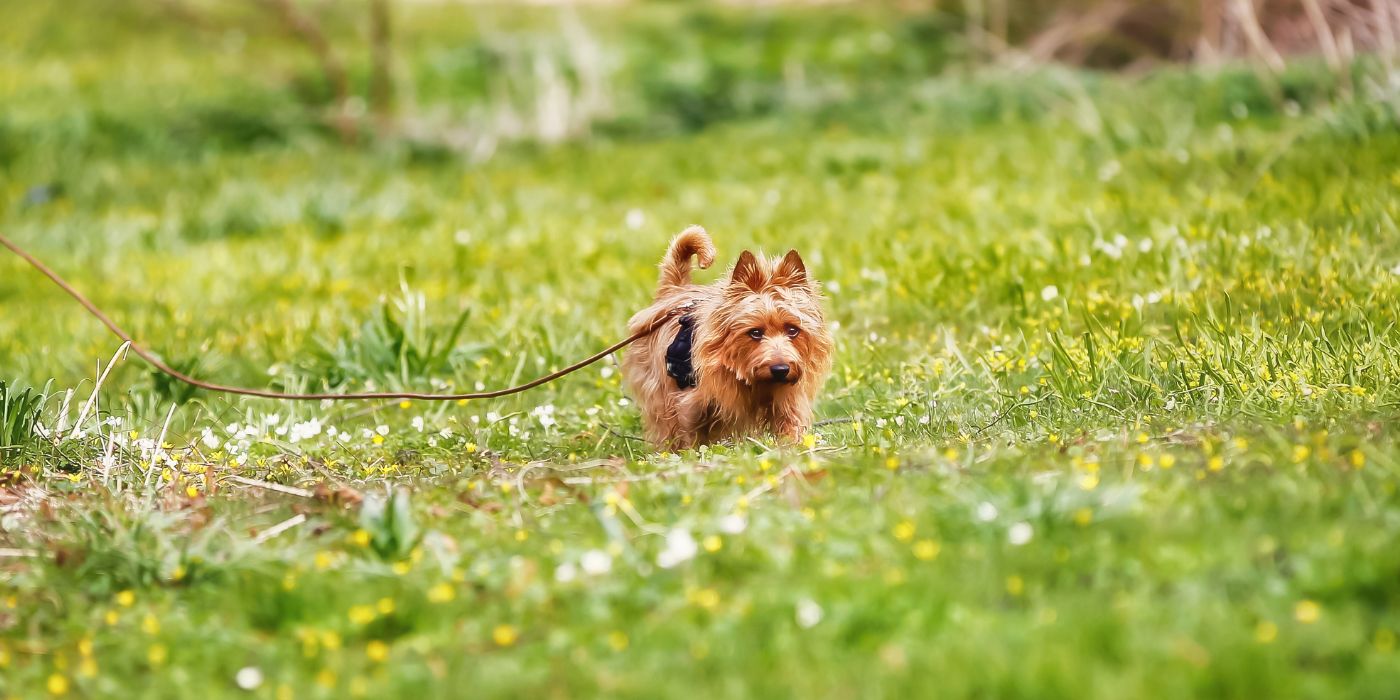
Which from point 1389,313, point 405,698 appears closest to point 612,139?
point 1389,313

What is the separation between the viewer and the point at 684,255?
528cm

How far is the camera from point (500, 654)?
3.26 metres

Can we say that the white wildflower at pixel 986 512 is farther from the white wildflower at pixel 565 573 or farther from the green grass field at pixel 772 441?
the white wildflower at pixel 565 573

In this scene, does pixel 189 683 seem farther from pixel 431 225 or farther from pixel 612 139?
pixel 612 139

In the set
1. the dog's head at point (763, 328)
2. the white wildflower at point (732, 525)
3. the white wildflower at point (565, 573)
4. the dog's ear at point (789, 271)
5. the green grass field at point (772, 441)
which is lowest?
the green grass field at point (772, 441)

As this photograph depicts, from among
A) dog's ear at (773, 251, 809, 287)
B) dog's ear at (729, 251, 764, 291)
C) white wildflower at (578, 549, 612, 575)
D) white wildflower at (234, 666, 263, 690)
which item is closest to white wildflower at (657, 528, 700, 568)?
white wildflower at (578, 549, 612, 575)

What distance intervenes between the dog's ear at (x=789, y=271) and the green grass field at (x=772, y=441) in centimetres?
58

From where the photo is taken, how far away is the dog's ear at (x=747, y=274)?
15.2ft

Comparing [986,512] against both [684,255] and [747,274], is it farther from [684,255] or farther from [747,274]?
[684,255]

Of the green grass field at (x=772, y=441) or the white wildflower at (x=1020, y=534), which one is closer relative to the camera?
the green grass field at (x=772, y=441)

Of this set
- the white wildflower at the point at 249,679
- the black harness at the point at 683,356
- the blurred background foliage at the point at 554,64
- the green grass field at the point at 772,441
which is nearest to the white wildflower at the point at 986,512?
the green grass field at the point at 772,441

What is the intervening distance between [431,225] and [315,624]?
258 inches

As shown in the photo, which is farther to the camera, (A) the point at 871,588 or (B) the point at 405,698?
(A) the point at 871,588

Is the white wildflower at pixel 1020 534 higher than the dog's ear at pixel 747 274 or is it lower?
lower
